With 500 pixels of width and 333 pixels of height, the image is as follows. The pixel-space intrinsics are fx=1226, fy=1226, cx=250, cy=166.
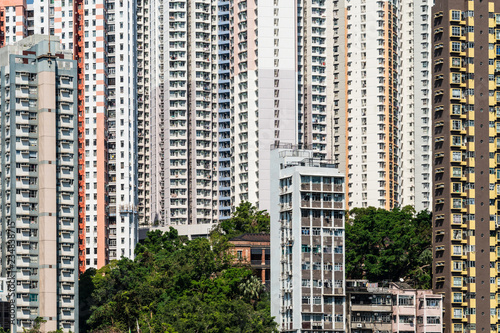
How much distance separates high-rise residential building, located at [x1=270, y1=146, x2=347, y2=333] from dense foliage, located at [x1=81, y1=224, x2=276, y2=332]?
4558 millimetres

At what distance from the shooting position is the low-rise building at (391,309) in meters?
188

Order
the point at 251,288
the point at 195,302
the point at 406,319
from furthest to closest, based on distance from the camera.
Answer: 1. the point at 406,319
2. the point at 251,288
3. the point at 195,302

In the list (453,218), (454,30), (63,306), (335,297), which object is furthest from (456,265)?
(63,306)

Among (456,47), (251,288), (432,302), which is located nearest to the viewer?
(432,302)

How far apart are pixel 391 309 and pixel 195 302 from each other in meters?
31.6

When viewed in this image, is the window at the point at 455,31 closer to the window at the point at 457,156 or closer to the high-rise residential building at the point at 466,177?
the high-rise residential building at the point at 466,177

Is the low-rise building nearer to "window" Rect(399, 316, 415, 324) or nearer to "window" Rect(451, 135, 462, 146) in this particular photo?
"window" Rect(399, 316, 415, 324)

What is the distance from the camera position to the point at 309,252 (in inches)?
7279

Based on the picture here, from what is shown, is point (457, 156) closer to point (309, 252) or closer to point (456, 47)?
point (456, 47)

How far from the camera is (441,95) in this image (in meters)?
199

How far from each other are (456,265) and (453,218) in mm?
7451

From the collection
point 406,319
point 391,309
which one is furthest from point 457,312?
point 391,309

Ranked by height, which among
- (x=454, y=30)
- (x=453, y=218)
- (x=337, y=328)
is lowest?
(x=337, y=328)

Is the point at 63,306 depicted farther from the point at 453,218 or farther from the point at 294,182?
the point at 453,218
